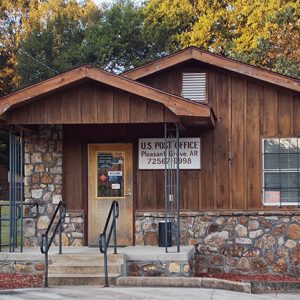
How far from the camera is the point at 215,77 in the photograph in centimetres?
1303

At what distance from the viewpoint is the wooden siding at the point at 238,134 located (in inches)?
502

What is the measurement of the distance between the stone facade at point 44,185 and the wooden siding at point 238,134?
2521 mm

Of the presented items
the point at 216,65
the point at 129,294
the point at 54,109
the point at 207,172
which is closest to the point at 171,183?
the point at 207,172

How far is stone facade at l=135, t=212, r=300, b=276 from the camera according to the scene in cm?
1253

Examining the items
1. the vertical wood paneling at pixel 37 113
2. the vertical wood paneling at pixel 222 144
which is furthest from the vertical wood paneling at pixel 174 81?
the vertical wood paneling at pixel 37 113

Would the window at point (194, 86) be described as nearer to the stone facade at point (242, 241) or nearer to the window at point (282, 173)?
the window at point (282, 173)

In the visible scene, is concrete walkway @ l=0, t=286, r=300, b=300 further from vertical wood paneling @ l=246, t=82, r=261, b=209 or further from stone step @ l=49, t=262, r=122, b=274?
vertical wood paneling @ l=246, t=82, r=261, b=209

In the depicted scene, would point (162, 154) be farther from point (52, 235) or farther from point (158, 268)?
point (52, 235)

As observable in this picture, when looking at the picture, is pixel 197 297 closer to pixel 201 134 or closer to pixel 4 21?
pixel 201 134

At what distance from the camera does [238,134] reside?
12875 mm

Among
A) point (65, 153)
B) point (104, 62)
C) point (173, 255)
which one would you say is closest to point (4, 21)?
point (104, 62)

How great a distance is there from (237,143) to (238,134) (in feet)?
0.63

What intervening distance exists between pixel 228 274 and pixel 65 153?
427 centimetres

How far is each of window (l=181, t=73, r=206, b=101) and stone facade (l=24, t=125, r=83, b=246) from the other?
2.82m
